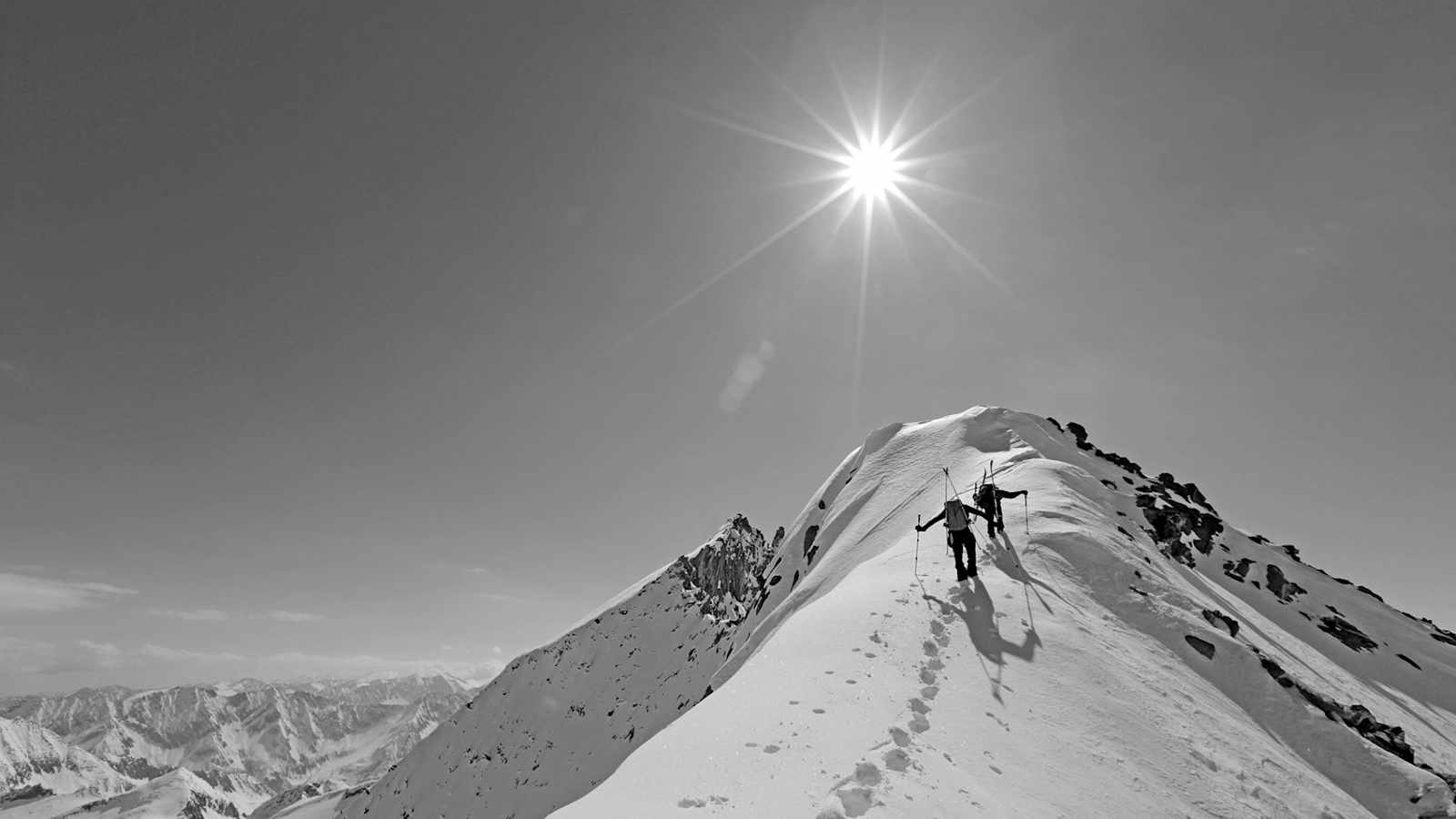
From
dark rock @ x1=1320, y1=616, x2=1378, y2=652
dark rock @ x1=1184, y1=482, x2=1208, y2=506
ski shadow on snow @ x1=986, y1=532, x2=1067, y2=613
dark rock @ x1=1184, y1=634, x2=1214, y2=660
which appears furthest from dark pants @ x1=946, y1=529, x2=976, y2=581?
dark rock @ x1=1184, y1=482, x2=1208, y2=506

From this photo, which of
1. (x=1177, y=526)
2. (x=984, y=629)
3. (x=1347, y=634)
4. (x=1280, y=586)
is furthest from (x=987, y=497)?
(x=1347, y=634)

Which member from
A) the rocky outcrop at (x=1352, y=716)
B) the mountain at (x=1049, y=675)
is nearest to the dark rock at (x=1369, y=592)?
the mountain at (x=1049, y=675)

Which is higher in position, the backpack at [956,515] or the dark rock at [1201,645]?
the backpack at [956,515]

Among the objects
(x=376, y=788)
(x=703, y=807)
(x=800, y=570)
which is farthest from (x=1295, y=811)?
(x=376, y=788)

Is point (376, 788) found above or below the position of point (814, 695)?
below

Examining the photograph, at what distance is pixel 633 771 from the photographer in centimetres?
908

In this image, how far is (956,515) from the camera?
681 inches

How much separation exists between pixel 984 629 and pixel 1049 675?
2006 millimetres

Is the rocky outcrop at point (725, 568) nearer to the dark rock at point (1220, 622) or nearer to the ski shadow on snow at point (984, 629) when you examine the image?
the dark rock at point (1220, 622)

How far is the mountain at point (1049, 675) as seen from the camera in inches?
343

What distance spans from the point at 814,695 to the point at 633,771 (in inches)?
144

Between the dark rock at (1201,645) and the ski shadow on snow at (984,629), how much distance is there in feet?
18.1

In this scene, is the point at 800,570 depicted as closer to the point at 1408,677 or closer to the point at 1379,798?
the point at 1379,798

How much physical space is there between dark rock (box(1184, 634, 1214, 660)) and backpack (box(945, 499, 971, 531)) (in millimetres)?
6298
